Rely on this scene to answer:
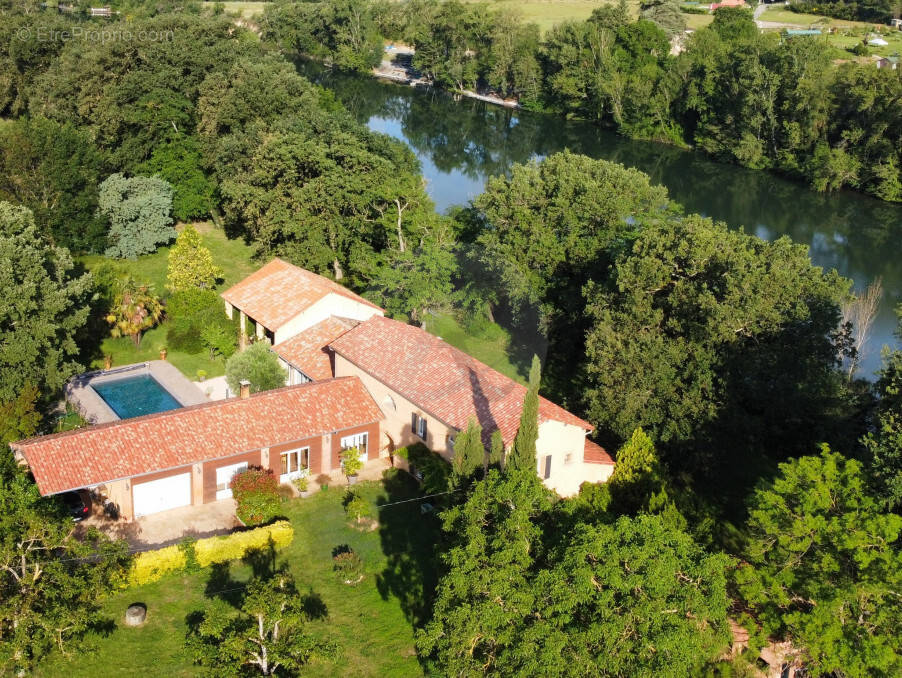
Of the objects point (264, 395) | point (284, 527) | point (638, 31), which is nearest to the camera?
point (284, 527)

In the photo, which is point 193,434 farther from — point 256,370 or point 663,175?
point 663,175

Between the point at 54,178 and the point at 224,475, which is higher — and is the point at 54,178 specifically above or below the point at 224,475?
above

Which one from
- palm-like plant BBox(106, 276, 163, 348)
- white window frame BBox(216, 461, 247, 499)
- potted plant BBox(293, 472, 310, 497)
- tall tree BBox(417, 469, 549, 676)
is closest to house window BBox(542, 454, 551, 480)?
tall tree BBox(417, 469, 549, 676)

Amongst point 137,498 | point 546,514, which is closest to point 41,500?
point 137,498

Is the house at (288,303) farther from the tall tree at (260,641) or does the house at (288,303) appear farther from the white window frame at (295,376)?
the tall tree at (260,641)

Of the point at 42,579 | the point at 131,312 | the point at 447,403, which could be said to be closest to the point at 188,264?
the point at 131,312

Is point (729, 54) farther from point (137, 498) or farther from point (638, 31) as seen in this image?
point (137, 498)

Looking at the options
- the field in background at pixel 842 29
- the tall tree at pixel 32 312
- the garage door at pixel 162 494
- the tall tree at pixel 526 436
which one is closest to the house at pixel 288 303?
the tall tree at pixel 32 312
